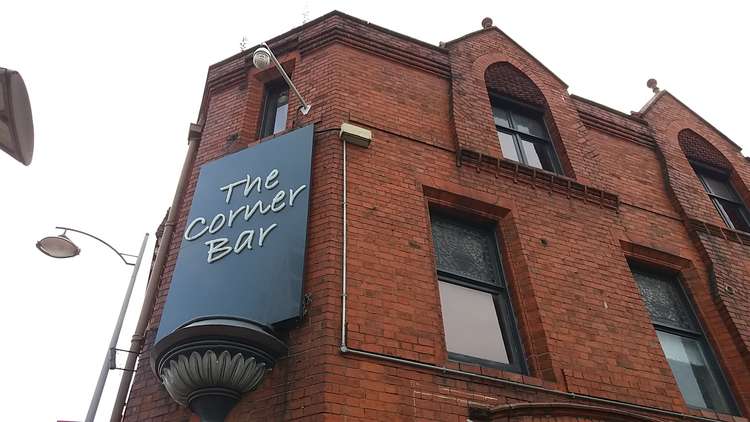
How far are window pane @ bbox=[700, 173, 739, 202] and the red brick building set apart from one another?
3.4 inches

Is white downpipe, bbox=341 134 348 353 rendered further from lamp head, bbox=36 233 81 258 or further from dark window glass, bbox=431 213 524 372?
lamp head, bbox=36 233 81 258

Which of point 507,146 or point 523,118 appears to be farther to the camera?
point 523,118

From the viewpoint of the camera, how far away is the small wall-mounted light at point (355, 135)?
698 centimetres

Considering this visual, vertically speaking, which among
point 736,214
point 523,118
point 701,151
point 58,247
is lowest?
point 58,247

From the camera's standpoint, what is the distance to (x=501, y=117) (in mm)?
9500

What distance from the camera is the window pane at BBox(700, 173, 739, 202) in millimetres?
10852

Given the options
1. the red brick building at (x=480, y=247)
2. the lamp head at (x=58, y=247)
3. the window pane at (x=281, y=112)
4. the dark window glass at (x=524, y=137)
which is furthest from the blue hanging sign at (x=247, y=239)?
the dark window glass at (x=524, y=137)

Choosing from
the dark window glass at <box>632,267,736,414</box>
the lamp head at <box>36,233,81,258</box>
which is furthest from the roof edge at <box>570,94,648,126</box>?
the lamp head at <box>36,233,81,258</box>

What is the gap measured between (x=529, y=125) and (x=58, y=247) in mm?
7497

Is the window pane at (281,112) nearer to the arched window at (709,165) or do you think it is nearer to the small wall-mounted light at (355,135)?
the small wall-mounted light at (355,135)

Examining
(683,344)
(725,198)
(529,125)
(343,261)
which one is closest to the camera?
(343,261)

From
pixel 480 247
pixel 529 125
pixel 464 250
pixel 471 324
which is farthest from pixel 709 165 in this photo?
pixel 471 324

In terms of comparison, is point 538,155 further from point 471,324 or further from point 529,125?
point 471,324

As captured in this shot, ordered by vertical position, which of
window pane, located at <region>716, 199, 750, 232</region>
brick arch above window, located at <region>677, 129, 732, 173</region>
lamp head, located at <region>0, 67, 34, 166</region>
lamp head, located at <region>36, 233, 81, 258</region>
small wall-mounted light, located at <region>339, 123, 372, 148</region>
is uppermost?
brick arch above window, located at <region>677, 129, 732, 173</region>
